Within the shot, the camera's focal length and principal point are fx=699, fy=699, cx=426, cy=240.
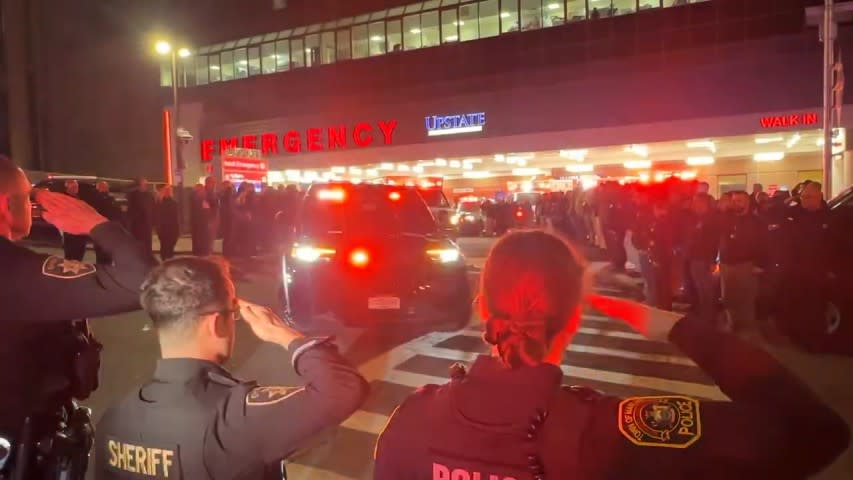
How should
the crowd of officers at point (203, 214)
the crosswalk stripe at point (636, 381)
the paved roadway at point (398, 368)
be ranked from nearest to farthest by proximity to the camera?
the paved roadway at point (398, 368) → the crosswalk stripe at point (636, 381) → the crowd of officers at point (203, 214)

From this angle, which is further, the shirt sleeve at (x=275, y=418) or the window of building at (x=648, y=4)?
the window of building at (x=648, y=4)

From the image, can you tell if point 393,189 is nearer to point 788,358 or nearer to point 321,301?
point 321,301

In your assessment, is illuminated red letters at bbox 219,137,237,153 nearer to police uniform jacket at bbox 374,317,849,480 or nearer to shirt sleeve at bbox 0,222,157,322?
shirt sleeve at bbox 0,222,157,322

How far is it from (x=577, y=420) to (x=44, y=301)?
177 cm

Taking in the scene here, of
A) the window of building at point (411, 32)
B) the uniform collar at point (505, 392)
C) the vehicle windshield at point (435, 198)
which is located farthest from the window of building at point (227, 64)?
the uniform collar at point (505, 392)

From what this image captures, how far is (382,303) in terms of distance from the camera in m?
8.51

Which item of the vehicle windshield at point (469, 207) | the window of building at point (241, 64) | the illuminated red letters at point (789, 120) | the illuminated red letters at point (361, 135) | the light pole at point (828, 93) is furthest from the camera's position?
the window of building at point (241, 64)

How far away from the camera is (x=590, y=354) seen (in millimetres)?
8273

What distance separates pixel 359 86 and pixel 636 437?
1495 inches

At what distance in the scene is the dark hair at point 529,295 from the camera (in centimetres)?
161

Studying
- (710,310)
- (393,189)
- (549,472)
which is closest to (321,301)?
(393,189)

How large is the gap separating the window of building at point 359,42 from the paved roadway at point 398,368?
31083 mm

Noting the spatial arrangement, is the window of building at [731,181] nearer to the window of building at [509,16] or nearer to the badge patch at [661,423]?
the window of building at [509,16]

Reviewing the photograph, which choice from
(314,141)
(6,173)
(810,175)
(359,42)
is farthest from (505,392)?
(359,42)
